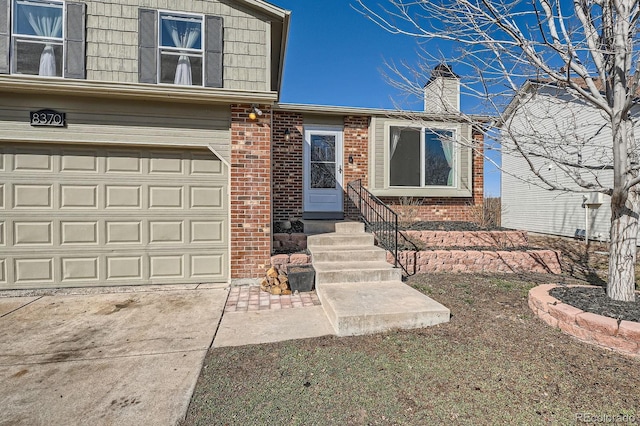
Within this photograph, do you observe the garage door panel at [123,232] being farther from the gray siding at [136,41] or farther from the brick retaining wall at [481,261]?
the brick retaining wall at [481,261]

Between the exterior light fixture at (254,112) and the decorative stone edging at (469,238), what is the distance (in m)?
3.80

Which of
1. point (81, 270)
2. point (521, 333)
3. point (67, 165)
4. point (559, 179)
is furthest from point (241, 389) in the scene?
point (559, 179)

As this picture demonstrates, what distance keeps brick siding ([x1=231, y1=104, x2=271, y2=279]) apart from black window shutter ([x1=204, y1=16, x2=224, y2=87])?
0.57 metres

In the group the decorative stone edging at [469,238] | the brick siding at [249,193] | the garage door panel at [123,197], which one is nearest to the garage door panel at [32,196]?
the garage door panel at [123,197]

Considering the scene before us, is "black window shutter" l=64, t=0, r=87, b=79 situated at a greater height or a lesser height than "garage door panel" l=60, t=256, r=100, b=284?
greater

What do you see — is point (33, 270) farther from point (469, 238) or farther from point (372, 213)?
point (469, 238)

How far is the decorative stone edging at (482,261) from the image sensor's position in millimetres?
5750

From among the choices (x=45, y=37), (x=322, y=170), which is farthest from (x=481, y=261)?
(x=45, y=37)

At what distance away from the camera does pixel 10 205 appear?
4723 millimetres

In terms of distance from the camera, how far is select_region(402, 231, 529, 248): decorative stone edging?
6508 mm

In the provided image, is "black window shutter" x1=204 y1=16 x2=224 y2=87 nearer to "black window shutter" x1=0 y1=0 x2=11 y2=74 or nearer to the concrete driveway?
"black window shutter" x1=0 y1=0 x2=11 y2=74

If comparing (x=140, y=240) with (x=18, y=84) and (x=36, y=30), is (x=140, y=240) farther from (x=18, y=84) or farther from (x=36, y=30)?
(x=36, y=30)

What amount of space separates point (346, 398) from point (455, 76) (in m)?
3.98

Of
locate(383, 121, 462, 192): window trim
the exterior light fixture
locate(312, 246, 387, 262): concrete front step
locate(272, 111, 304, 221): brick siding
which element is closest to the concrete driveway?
locate(312, 246, 387, 262): concrete front step
